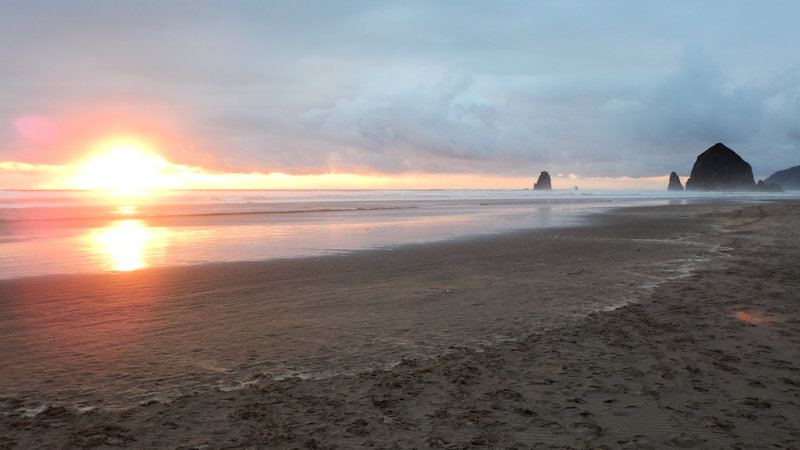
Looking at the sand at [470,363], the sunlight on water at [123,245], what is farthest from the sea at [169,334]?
the sunlight on water at [123,245]

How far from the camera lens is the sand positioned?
471 cm

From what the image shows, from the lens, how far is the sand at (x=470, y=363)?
4.71 m

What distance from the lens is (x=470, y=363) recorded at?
A: 6512 millimetres

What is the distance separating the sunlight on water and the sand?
7.70 feet

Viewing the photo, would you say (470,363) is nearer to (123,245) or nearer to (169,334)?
(169,334)

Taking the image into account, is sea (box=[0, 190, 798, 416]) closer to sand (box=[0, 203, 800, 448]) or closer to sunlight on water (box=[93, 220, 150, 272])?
sand (box=[0, 203, 800, 448])

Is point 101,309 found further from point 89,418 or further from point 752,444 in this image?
point 752,444

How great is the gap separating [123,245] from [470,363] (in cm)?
1750

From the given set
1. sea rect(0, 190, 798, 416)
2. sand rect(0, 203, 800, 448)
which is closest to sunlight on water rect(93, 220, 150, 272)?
sea rect(0, 190, 798, 416)

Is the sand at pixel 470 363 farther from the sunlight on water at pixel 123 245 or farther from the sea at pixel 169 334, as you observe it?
the sunlight on water at pixel 123 245

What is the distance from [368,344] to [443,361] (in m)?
1.28

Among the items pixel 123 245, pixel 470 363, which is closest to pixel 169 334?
pixel 470 363

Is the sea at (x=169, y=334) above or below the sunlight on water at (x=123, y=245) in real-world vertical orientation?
below

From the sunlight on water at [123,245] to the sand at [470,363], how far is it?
92.4 inches
